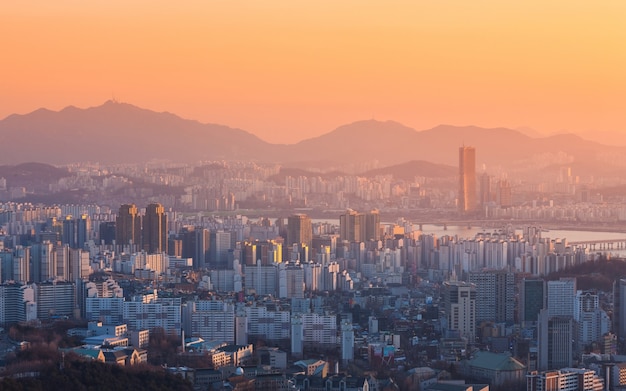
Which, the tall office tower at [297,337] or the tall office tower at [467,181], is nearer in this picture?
the tall office tower at [297,337]

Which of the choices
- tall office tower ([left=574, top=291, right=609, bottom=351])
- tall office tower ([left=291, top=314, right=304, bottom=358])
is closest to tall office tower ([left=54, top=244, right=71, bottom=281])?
tall office tower ([left=291, top=314, right=304, bottom=358])

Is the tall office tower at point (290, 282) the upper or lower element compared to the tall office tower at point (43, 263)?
lower

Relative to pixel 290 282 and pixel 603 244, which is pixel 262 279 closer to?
pixel 290 282

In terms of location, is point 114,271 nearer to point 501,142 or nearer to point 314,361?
point 314,361

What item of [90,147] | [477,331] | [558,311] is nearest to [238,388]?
[477,331]

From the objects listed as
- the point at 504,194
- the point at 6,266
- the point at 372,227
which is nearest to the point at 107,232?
the point at 372,227

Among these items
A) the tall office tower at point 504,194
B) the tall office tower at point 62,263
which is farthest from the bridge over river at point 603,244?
the tall office tower at point 62,263

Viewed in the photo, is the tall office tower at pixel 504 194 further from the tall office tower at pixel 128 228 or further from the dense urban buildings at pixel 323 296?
the tall office tower at pixel 128 228
